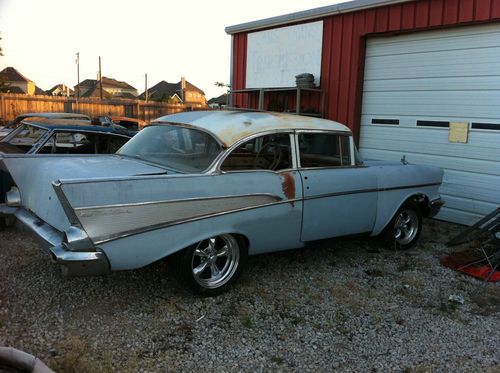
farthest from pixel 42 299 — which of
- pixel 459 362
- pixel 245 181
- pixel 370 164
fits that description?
pixel 370 164

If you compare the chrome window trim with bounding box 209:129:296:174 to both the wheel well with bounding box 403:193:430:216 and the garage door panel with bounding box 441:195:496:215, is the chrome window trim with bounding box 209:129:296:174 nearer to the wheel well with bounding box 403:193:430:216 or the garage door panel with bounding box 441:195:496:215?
the wheel well with bounding box 403:193:430:216

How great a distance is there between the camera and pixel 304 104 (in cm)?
962

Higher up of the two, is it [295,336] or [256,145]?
[256,145]

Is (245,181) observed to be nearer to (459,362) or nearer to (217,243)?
(217,243)

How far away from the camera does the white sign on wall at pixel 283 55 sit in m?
9.27

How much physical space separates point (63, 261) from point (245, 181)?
5.30 feet

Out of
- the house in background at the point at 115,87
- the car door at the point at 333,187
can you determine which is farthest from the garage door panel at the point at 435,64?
the house in background at the point at 115,87

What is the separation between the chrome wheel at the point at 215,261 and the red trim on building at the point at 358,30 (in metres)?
5.17

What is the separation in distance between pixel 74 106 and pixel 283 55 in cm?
1653

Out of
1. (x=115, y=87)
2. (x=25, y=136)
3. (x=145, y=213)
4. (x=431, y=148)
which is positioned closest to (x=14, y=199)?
(x=145, y=213)

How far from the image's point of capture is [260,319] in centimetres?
378

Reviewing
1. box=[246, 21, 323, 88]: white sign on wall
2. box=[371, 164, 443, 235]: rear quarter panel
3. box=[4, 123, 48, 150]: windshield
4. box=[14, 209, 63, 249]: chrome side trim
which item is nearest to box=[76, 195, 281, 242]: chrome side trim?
box=[14, 209, 63, 249]: chrome side trim

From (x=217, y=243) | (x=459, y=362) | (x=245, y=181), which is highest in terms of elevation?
(x=245, y=181)

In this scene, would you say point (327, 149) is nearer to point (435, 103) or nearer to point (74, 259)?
point (74, 259)
